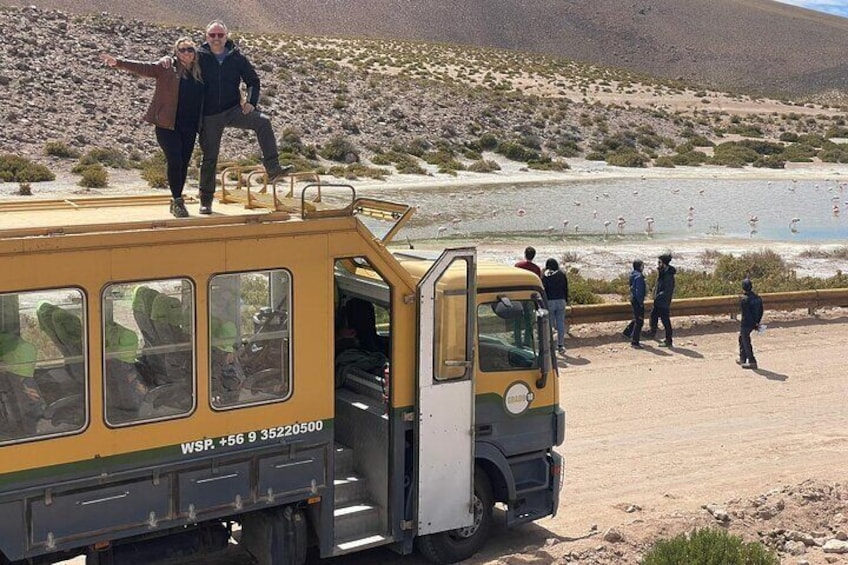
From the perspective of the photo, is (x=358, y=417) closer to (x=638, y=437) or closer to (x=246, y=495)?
(x=246, y=495)

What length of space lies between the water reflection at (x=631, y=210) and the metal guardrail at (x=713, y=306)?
11373 millimetres

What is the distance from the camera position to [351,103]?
57.2m

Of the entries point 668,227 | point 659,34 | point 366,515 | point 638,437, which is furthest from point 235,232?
point 659,34

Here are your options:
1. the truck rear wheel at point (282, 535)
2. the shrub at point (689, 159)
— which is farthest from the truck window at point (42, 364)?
the shrub at point (689, 159)

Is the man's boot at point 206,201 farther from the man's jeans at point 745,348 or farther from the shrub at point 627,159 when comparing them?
the shrub at point 627,159

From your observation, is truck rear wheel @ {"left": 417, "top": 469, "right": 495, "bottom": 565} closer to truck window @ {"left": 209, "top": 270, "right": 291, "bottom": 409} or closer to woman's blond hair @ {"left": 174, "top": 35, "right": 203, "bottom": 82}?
truck window @ {"left": 209, "top": 270, "right": 291, "bottom": 409}

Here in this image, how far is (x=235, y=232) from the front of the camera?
8.39 metres

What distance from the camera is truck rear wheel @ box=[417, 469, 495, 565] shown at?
390 inches

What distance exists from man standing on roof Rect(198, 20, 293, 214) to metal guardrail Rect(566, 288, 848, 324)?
1117cm

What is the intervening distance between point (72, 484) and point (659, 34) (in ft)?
498

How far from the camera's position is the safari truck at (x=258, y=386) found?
775 cm

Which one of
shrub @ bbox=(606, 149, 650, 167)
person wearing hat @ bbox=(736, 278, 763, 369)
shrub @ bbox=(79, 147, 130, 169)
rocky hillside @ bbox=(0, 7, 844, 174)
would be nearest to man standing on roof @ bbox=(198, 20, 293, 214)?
person wearing hat @ bbox=(736, 278, 763, 369)

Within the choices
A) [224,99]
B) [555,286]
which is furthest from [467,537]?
[555,286]

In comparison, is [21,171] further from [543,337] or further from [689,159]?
[689,159]
